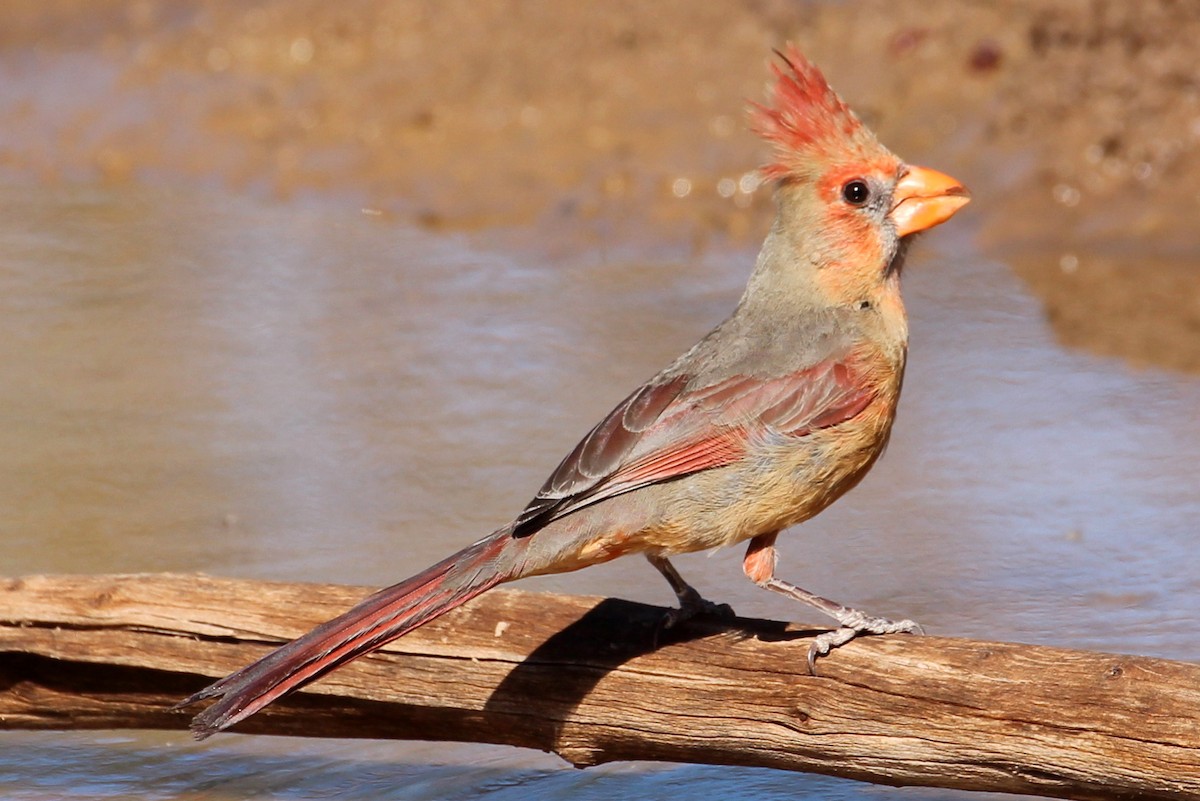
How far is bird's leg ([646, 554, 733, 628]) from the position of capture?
3557 millimetres

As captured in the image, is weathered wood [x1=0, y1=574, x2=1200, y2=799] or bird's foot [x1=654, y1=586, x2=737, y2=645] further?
bird's foot [x1=654, y1=586, x2=737, y2=645]

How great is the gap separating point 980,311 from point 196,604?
376 cm

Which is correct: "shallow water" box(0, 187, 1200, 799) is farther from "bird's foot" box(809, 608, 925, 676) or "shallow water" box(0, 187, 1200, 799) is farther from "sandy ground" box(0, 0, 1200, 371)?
"bird's foot" box(809, 608, 925, 676)

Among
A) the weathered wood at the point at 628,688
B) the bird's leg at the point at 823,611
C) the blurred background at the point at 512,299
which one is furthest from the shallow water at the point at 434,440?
the bird's leg at the point at 823,611

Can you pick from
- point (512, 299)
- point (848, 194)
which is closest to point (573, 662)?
point (848, 194)

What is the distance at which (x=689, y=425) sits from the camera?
359cm

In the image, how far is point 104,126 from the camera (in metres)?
8.45

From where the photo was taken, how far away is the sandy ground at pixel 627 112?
698 cm

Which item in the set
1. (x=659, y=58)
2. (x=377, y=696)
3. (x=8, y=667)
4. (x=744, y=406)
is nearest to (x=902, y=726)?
(x=744, y=406)

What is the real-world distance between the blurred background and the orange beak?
107cm

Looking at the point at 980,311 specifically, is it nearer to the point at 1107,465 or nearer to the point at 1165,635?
the point at 1107,465

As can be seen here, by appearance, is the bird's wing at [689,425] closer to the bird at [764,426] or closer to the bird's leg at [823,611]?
the bird at [764,426]

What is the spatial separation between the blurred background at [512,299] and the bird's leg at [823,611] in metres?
0.50

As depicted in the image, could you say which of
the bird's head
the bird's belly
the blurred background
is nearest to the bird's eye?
the bird's head
